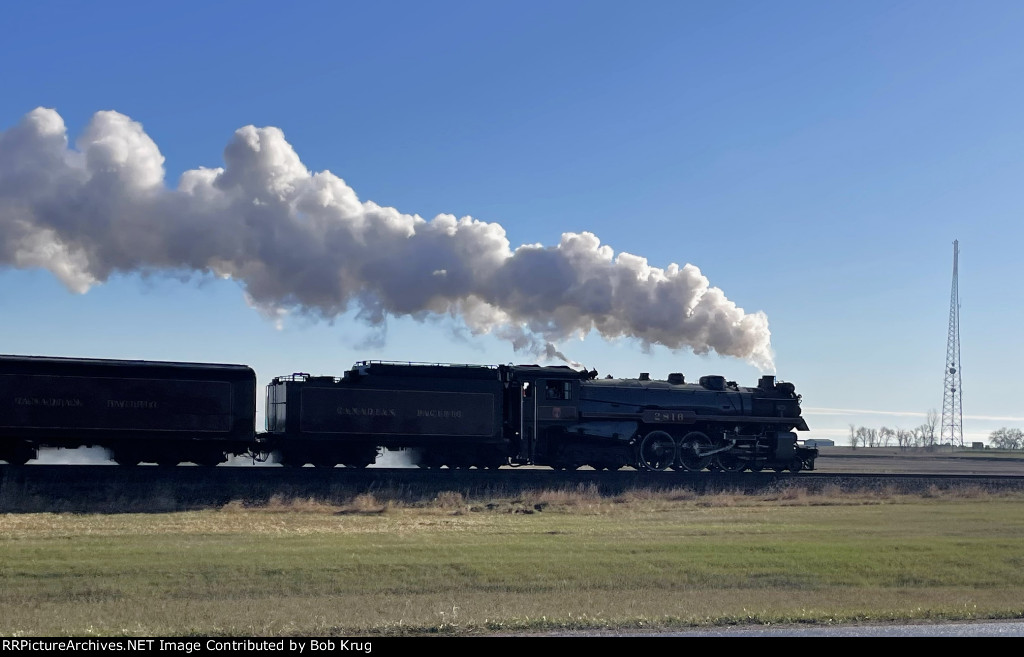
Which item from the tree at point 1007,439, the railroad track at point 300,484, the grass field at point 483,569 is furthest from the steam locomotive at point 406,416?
the tree at point 1007,439

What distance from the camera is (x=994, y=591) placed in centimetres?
1605

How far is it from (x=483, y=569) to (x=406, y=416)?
48.0ft

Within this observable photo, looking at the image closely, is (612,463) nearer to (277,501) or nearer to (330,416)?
(330,416)

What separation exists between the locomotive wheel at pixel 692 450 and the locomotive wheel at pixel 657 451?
349 millimetres

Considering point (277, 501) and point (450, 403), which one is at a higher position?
point (450, 403)

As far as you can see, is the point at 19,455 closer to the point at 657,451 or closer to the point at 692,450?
the point at 657,451

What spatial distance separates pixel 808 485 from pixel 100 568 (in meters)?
22.2

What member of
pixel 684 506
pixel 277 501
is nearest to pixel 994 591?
pixel 684 506

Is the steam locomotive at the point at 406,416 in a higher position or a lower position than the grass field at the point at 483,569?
higher

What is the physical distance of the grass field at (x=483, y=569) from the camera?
41.1 ft

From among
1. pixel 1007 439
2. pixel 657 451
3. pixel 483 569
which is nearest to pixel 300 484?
pixel 483 569

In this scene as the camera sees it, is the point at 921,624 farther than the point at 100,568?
No

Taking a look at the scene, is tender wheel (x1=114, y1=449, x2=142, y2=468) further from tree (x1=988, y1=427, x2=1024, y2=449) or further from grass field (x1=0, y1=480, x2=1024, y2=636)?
tree (x1=988, y1=427, x2=1024, y2=449)

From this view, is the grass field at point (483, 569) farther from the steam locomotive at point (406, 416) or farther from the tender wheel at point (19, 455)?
the tender wheel at point (19, 455)
